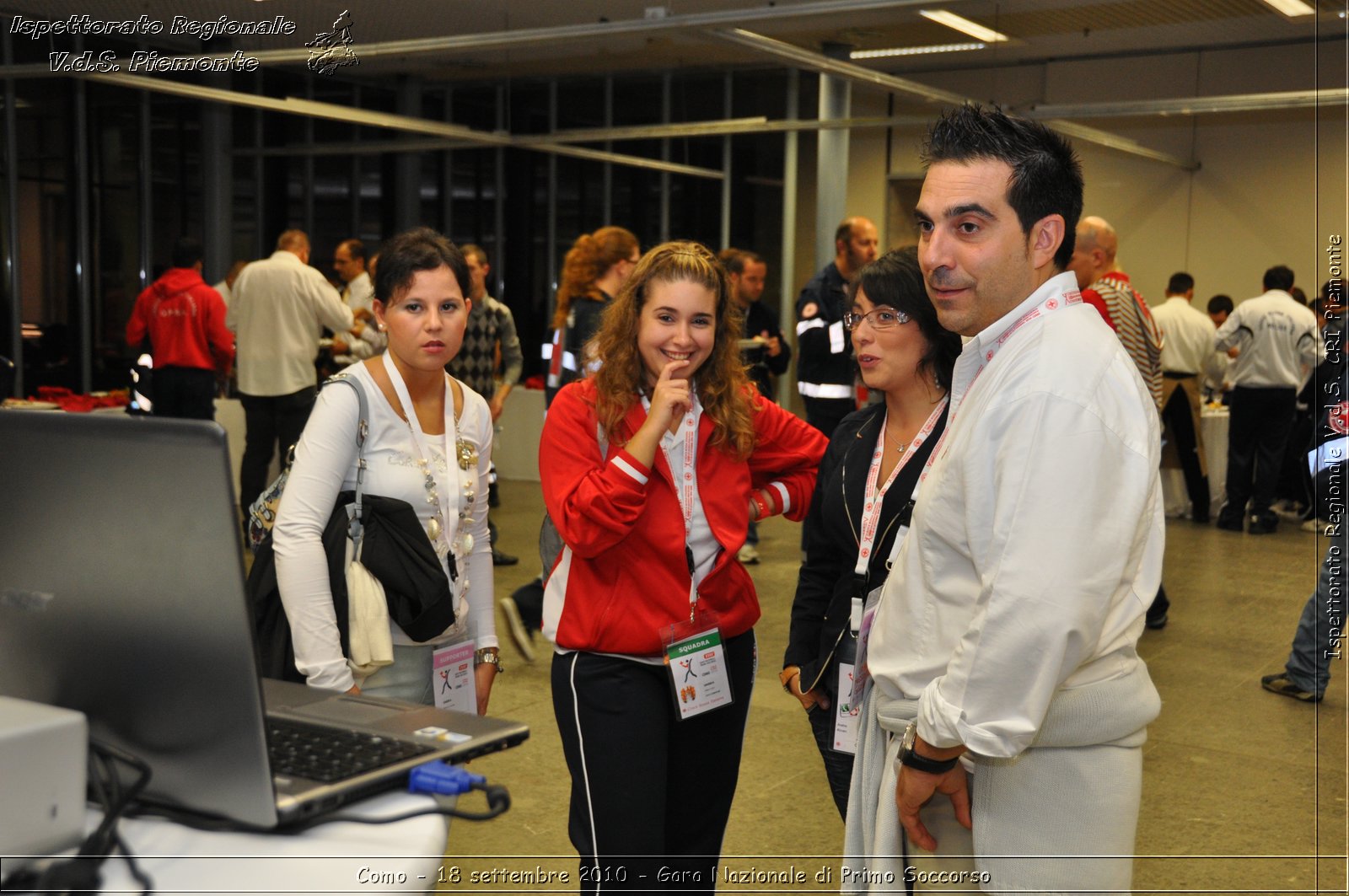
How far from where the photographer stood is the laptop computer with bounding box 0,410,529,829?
101cm

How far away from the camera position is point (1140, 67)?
10.8 m

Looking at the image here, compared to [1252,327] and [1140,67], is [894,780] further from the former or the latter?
[1140,67]

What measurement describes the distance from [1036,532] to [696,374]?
95 cm

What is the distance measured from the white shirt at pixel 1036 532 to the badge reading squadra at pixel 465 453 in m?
1.03

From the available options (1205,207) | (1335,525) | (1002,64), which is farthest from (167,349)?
(1205,207)

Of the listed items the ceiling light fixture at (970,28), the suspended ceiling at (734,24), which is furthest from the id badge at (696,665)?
the ceiling light fixture at (970,28)

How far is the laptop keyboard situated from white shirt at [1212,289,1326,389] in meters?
8.44

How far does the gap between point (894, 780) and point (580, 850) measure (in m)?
0.68

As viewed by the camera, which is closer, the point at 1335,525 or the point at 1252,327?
the point at 1335,525

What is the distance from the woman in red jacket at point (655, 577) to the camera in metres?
2.02

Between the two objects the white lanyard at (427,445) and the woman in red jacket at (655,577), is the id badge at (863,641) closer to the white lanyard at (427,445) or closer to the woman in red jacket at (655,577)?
the woman in red jacket at (655,577)

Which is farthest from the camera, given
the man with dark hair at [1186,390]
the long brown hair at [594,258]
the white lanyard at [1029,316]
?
the man with dark hair at [1186,390]

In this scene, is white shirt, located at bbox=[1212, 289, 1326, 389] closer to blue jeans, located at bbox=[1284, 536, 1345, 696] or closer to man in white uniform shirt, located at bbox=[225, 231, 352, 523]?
blue jeans, located at bbox=[1284, 536, 1345, 696]

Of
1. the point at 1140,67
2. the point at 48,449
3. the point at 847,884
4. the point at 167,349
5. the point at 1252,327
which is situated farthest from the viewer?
the point at 1140,67
